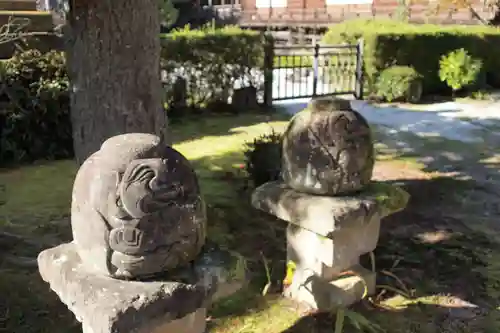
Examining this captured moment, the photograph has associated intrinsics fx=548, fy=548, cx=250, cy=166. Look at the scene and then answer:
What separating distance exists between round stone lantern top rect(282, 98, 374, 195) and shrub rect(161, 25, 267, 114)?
7791 millimetres

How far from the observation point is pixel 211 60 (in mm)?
11453

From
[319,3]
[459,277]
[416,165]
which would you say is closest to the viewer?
[459,277]

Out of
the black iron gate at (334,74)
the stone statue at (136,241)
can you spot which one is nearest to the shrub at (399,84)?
the black iron gate at (334,74)

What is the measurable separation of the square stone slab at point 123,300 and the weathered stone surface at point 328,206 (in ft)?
4.30

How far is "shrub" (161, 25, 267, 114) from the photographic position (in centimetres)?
1108

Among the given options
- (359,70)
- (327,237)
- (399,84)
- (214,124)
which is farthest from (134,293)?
(359,70)

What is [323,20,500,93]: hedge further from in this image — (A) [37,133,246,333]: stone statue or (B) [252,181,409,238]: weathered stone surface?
(A) [37,133,246,333]: stone statue

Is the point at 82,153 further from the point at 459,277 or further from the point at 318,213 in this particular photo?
the point at 459,277

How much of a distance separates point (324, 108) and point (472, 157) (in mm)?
5664

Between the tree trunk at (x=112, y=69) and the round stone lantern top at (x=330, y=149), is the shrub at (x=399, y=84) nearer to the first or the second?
the tree trunk at (x=112, y=69)

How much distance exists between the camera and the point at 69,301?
227cm

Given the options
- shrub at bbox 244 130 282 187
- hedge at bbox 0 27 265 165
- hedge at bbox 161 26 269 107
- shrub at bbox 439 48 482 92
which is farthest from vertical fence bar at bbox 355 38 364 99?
shrub at bbox 244 130 282 187

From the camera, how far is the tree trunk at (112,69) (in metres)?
3.99

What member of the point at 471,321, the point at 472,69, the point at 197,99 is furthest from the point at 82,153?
the point at 472,69
